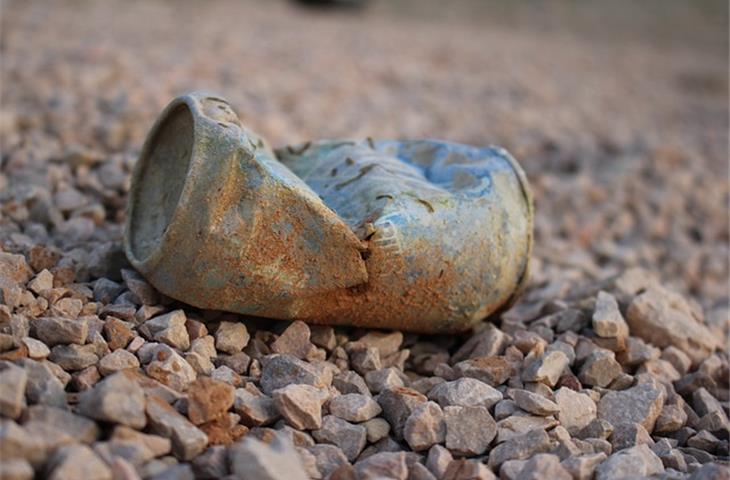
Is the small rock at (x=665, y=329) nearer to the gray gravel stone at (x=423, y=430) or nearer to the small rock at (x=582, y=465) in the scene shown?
the small rock at (x=582, y=465)

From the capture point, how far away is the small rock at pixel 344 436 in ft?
5.58

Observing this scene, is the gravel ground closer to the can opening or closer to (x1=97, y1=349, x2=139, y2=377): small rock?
(x1=97, y1=349, x2=139, y2=377): small rock

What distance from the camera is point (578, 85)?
6613 millimetres

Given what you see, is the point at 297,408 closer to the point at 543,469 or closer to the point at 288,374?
the point at 288,374

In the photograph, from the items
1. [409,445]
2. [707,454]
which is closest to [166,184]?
[409,445]

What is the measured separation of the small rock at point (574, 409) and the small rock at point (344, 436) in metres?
0.48

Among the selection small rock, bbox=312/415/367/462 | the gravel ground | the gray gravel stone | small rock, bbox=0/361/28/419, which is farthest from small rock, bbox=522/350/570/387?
small rock, bbox=0/361/28/419

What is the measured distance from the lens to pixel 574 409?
1896 millimetres

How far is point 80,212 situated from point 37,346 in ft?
3.22

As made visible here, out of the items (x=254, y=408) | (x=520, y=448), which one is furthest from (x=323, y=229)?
(x=520, y=448)

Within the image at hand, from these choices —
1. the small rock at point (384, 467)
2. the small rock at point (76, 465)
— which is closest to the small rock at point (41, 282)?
the small rock at point (76, 465)

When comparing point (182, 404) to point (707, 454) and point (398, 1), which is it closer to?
point (707, 454)

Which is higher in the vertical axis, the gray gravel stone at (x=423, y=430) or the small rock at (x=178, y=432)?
the small rock at (x=178, y=432)

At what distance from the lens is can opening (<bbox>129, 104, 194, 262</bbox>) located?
2.02 meters
